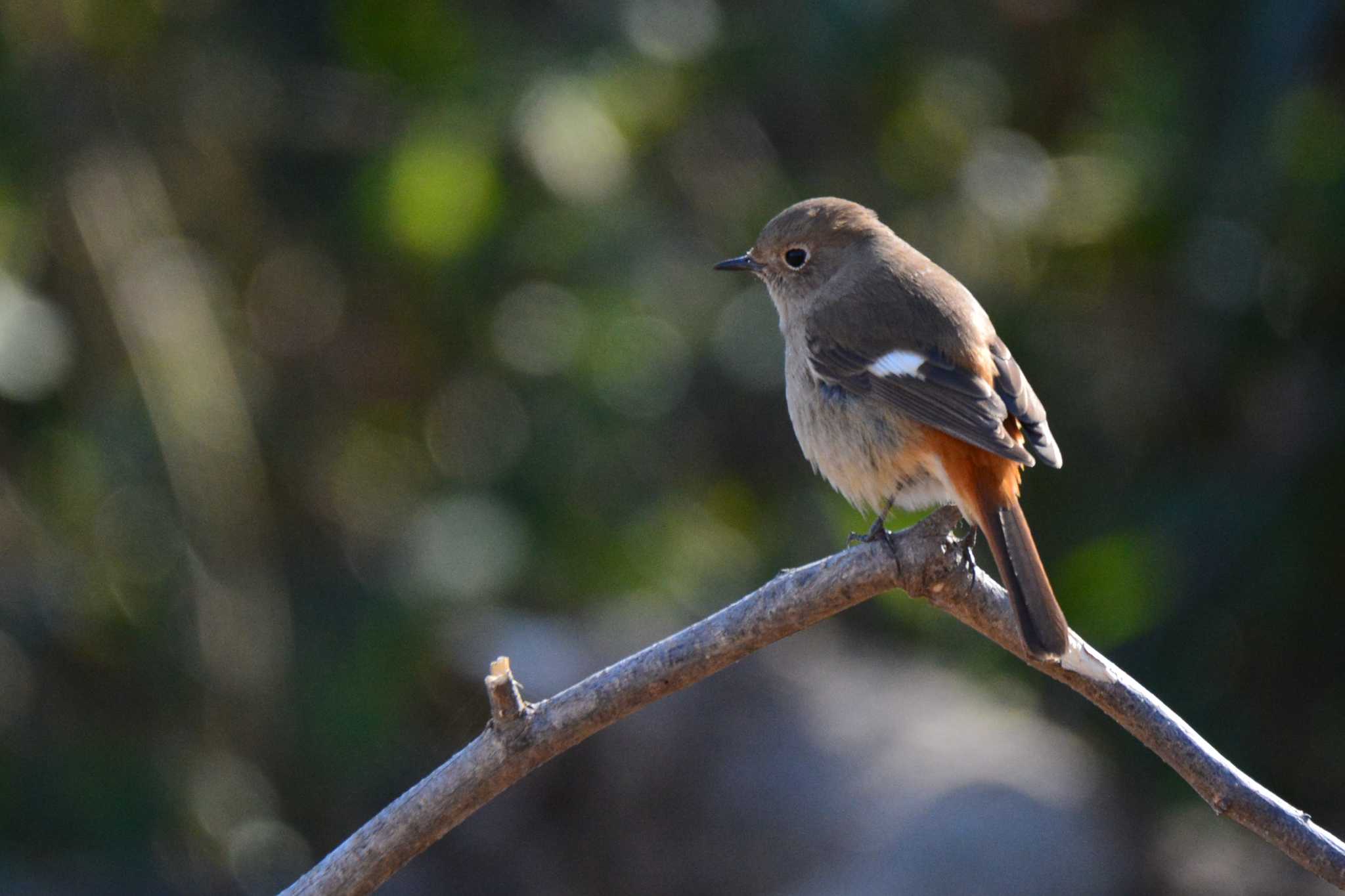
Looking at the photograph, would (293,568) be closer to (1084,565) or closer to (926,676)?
(926,676)

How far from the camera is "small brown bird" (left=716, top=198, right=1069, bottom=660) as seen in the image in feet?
9.52

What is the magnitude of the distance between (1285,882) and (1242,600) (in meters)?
1.22

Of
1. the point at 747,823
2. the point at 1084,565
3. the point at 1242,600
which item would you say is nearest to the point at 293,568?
the point at 747,823

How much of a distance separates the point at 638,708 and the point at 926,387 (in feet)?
4.03

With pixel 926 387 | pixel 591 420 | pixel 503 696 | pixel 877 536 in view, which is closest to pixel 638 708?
pixel 503 696

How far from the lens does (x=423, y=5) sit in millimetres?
5449

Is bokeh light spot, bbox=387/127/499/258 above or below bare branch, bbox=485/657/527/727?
above

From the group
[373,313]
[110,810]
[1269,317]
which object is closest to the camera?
[1269,317]

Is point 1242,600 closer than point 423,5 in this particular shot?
Yes

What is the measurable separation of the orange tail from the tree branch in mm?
103

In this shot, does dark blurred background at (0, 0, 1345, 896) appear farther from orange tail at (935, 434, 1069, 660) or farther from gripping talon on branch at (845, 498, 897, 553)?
orange tail at (935, 434, 1069, 660)

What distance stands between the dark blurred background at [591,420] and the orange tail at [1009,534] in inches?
68.0

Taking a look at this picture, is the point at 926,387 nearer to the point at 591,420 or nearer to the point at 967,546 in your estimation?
the point at 967,546

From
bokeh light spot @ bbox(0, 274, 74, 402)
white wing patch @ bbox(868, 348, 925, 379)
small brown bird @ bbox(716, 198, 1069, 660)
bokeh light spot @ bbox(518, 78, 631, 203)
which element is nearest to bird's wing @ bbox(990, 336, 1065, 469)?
small brown bird @ bbox(716, 198, 1069, 660)
